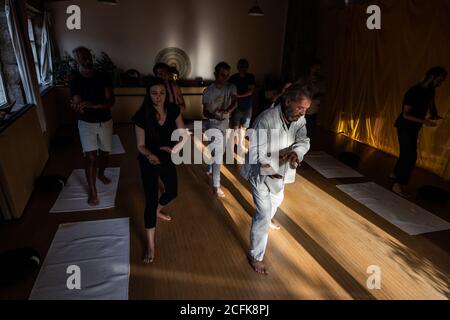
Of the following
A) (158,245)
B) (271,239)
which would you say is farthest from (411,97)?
(158,245)

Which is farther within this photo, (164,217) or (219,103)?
(219,103)

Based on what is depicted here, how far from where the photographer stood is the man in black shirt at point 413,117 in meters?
2.88

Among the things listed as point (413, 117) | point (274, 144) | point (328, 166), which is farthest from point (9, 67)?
point (413, 117)

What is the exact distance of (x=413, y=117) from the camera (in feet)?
9.88

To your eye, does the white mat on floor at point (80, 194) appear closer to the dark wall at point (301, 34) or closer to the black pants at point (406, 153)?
the black pants at point (406, 153)

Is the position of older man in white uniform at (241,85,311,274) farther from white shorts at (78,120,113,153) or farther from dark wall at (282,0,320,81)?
dark wall at (282,0,320,81)

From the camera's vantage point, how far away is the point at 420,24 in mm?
4023

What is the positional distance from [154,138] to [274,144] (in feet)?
2.66

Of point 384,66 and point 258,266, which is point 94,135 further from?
point 384,66

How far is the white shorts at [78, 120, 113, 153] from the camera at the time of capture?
273cm

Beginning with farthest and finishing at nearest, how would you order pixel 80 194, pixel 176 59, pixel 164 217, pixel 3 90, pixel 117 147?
1. pixel 176 59
2. pixel 117 147
3. pixel 3 90
4. pixel 80 194
5. pixel 164 217

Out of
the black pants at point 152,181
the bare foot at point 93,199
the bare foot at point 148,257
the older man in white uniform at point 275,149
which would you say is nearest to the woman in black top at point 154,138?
the black pants at point 152,181

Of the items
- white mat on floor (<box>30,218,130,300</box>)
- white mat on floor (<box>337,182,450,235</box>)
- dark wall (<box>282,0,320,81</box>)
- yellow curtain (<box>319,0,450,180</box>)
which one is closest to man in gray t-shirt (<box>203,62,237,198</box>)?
A: white mat on floor (<box>30,218,130,300</box>)

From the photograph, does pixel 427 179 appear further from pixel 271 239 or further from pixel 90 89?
pixel 90 89
